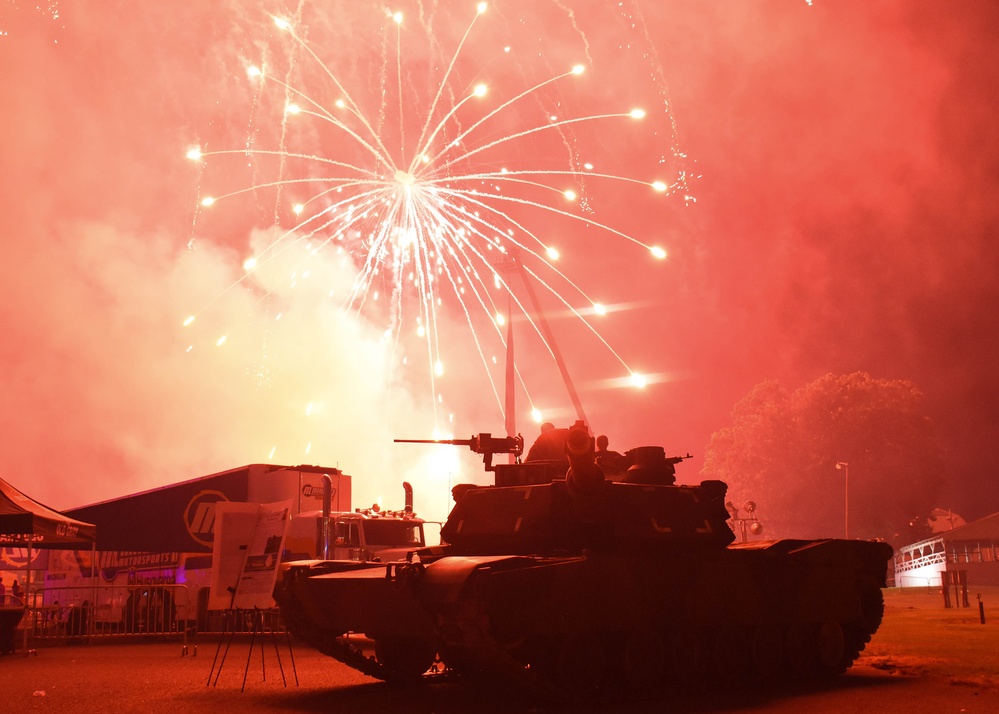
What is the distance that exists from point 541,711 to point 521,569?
5.15ft

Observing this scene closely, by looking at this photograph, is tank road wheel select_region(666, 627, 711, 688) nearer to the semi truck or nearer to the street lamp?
the semi truck

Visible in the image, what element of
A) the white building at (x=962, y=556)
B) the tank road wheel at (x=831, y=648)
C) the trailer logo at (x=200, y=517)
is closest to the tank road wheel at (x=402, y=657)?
the tank road wheel at (x=831, y=648)

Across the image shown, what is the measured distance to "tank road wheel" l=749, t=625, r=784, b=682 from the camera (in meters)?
13.0

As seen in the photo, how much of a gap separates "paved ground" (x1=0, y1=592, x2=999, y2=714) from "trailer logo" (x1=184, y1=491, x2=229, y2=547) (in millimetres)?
5459

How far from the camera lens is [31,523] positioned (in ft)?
57.2

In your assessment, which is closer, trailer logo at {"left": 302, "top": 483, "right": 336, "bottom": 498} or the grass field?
the grass field

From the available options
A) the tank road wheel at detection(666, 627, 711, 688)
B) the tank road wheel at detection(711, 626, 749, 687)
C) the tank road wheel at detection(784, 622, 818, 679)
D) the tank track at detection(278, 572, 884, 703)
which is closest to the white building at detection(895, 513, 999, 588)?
the tank track at detection(278, 572, 884, 703)

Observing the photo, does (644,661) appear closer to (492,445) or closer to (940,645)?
(492,445)

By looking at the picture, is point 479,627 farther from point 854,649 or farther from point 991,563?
point 991,563

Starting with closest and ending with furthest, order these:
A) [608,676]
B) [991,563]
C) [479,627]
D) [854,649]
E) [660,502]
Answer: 1. [479,627]
2. [608,676]
3. [660,502]
4. [854,649]
5. [991,563]

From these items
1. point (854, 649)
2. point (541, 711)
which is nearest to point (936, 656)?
point (854, 649)

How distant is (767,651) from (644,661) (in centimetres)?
249

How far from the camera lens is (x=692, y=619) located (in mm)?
12047

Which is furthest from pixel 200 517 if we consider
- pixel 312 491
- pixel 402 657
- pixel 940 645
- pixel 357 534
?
pixel 940 645
